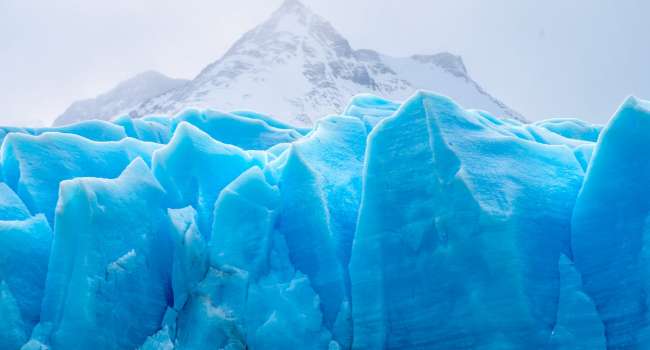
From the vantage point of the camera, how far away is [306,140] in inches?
294

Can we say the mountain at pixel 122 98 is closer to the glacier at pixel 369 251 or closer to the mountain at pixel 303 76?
the mountain at pixel 303 76

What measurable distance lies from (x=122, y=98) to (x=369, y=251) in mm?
98391

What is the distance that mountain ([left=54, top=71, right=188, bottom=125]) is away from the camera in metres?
92.0

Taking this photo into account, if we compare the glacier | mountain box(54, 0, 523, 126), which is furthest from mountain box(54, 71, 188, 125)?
the glacier

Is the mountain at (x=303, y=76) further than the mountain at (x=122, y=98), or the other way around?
the mountain at (x=122, y=98)

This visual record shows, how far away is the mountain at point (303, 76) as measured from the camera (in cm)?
8731

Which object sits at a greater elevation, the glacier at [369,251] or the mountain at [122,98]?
the glacier at [369,251]

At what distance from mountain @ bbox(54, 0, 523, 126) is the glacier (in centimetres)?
7315

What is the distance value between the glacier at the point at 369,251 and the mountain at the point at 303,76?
73.2m

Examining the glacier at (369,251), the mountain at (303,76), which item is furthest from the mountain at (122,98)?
the glacier at (369,251)

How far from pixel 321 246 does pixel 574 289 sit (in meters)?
2.69

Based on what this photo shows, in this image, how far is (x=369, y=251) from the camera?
20.3 ft

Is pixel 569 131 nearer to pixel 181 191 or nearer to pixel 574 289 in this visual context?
pixel 574 289

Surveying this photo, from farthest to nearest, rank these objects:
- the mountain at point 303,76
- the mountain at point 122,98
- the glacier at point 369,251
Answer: the mountain at point 122,98 < the mountain at point 303,76 < the glacier at point 369,251
